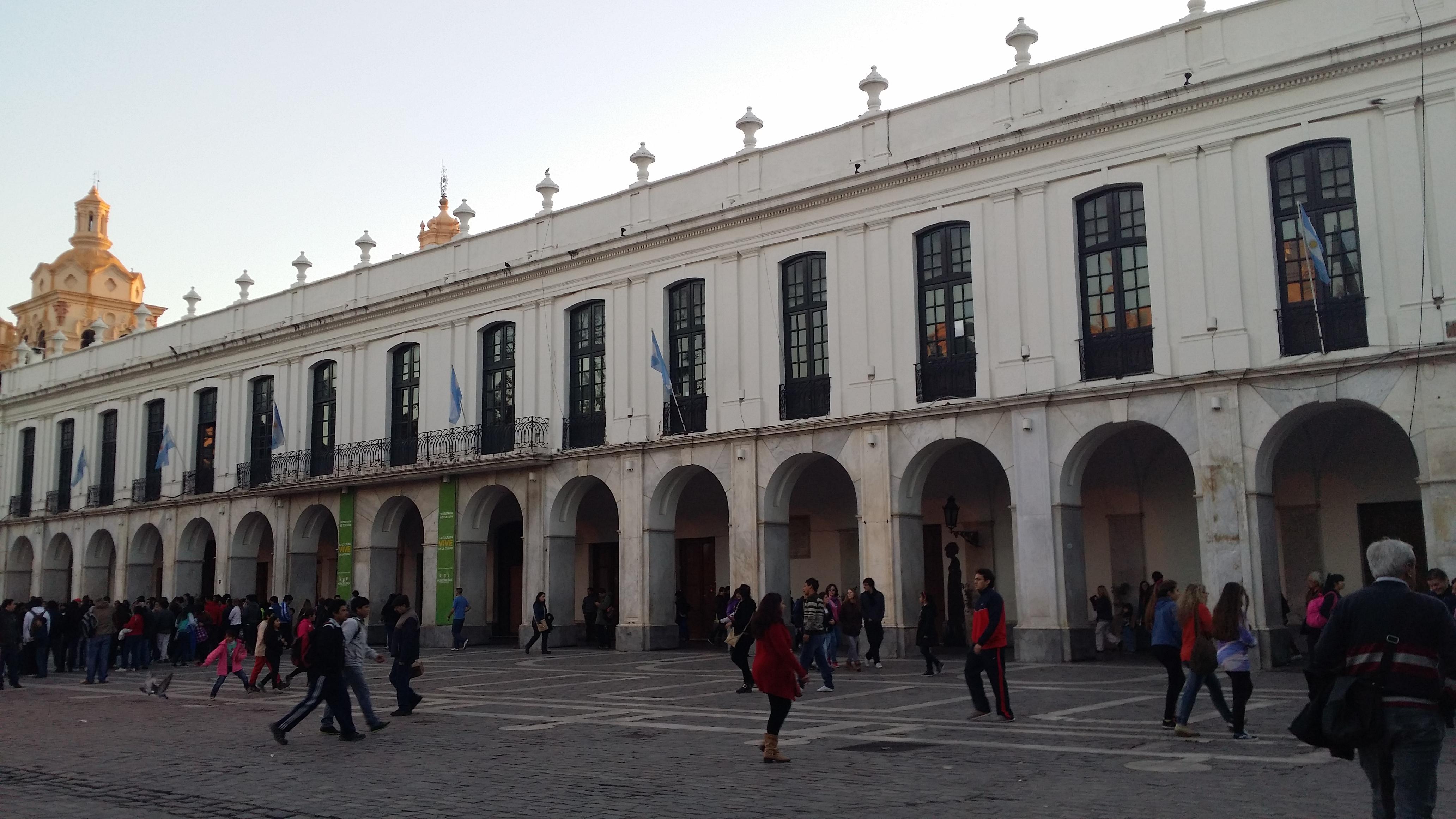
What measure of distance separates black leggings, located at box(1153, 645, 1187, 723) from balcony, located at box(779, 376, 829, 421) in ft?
43.9

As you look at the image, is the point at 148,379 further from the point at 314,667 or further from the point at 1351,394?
the point at 1351,394

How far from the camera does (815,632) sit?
1789cm

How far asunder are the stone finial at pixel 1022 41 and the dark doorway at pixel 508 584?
19507 mm

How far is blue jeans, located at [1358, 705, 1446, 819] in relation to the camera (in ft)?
18.8

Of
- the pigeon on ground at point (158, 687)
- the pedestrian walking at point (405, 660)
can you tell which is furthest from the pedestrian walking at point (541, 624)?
the pedestrian walking at point (405, 660)

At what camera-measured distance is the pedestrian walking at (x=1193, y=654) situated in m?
11.7

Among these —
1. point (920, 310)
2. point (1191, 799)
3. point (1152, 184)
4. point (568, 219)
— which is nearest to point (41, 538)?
point (568, 219)

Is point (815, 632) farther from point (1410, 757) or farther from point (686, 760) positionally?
point (1410, 757)

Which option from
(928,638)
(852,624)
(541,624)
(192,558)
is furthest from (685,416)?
(192,558)

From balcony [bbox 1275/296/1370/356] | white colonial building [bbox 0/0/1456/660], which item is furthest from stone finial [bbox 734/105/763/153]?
balcony [bbox 1275/296/1370/356]

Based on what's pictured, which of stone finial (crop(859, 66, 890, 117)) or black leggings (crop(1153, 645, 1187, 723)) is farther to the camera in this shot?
stone finial (crop(859, 66, 890, 117))

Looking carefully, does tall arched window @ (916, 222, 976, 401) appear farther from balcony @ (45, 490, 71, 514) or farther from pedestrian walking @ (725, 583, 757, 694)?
balcony @ (45, 490, 71, 514)

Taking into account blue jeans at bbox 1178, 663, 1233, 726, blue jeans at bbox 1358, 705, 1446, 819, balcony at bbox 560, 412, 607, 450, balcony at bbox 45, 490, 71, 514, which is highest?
balcony at bbox 560, 412, 607, 450

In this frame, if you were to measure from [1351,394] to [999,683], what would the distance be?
31.2 ft
